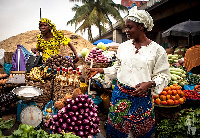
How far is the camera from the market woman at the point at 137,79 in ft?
5.44

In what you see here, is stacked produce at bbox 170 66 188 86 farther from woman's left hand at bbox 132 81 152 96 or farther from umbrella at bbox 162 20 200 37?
umbrella at bbox 162 20 200 37

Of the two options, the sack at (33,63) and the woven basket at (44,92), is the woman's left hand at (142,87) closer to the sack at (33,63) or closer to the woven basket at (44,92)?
the woven basket at (44,92)

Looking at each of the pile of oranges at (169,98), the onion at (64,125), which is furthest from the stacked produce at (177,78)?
the onion at (64,125)

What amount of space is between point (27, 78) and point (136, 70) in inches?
97.9

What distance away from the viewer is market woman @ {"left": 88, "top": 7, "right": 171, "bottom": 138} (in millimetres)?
1657

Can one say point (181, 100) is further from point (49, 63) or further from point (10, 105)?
point (10, 105)

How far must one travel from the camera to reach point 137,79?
1.70 meters

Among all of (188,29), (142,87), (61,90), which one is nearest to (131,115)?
(142,87)

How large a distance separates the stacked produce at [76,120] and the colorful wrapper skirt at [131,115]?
27cm

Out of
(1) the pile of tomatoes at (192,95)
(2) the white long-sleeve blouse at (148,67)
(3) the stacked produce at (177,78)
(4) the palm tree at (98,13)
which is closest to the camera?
(2) the white long-sleeve blouse at (148,67)

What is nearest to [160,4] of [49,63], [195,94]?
[195,94]

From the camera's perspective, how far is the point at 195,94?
3834 mm

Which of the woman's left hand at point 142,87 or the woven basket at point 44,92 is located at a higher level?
the woman's left hand at point 142,87

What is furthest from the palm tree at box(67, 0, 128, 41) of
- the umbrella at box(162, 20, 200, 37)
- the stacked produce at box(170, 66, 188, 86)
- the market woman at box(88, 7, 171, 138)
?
the market woman at box(88, 7, 171, 138)
